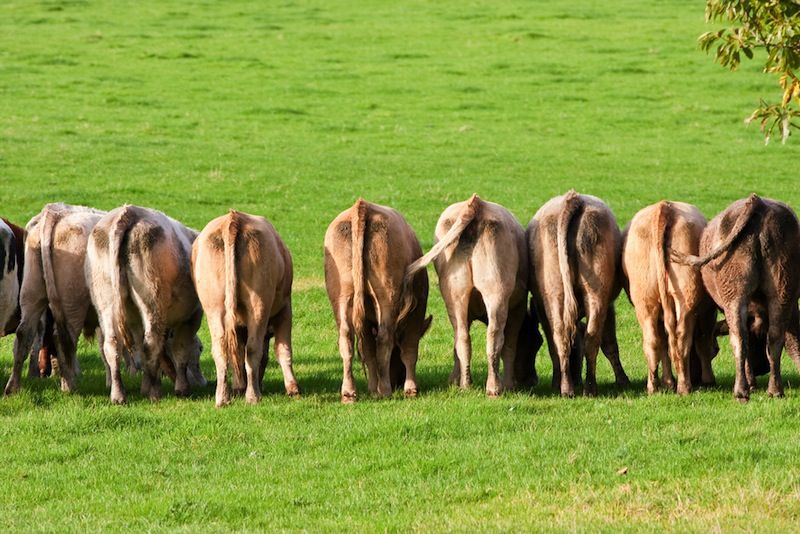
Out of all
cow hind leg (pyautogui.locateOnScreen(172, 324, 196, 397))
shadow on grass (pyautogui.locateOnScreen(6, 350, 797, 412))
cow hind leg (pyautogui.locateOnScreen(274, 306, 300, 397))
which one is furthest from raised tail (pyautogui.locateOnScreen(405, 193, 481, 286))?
cow hind leg (pyautogui.locateOnScreen(172, 324, 196, 397))

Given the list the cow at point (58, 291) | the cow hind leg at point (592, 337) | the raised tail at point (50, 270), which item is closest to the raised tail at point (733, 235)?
the cow hind leg at point (592, 337)

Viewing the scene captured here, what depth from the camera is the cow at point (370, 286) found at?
13.9 metres

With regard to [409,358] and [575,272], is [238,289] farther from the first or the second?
[575,272]

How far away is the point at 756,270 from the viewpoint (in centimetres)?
1317

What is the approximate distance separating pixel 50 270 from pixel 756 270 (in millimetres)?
7907

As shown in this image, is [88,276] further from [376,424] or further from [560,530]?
[560,530]

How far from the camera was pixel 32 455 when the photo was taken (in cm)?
1192

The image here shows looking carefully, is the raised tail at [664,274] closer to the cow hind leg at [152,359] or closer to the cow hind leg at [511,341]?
the cow hind leg at [511,341]

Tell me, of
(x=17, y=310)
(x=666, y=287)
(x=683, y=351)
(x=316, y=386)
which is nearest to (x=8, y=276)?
(x=17, y=310)

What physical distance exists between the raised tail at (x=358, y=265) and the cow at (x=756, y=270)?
11.4 ft

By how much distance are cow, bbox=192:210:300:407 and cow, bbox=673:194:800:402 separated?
14.9 feet

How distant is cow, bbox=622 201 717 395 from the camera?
541 inches

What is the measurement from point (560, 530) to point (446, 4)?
51.0m

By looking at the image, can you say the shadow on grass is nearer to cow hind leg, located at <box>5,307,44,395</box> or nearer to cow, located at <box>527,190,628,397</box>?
cow hind leg, located at <box>5,307,44,395</box>
